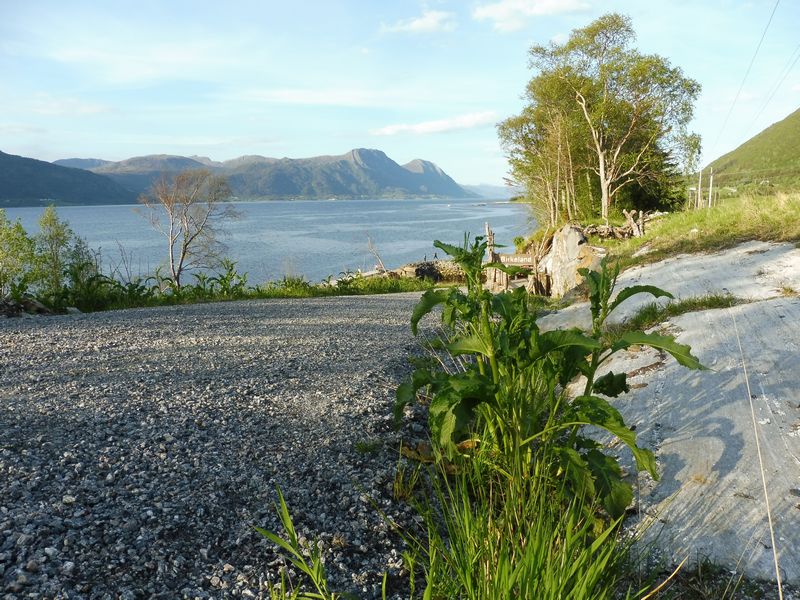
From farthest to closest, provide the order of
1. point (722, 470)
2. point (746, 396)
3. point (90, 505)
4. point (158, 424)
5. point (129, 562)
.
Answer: point (158, 424) < point (746, 396) < point (722, 470) < point (90, 505) < point (129, 562)

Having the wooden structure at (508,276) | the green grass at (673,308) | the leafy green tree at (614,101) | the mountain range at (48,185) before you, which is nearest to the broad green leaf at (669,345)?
the green grass at (673,308)

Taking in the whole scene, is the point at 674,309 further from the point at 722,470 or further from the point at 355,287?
the point at 355,287

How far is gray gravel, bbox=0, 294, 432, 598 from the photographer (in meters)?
2.32

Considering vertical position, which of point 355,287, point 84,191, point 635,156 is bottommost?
point 355,287

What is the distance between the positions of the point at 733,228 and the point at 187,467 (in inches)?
375

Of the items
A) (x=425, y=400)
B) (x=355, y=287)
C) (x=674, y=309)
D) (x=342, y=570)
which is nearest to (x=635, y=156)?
(x=355, y=287)

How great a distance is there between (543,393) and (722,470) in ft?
3.76

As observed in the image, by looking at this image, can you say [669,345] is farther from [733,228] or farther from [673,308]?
[733,228]

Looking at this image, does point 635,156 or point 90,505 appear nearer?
point 90,505

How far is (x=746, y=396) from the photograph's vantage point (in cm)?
344

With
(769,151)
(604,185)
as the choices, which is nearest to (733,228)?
(604,185)

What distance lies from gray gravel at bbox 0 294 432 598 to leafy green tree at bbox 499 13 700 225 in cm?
2849

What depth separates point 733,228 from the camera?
936cm

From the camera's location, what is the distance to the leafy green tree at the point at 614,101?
98.0 ft
